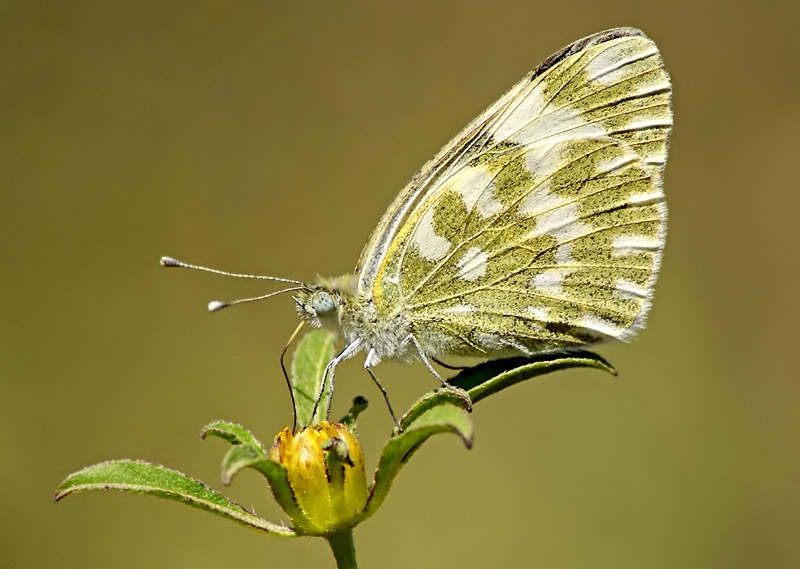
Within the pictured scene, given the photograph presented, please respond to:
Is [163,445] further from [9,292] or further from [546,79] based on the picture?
[546,79]

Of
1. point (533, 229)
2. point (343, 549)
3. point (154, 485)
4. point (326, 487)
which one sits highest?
point (533, 229)

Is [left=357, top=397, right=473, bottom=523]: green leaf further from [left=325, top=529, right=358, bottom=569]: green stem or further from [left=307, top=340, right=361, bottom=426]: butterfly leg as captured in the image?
[left=307, top=340, right=361, bottom=426]: butterfly leg

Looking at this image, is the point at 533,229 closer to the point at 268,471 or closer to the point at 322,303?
the point at 322,303

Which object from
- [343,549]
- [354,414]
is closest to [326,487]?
[343,549]

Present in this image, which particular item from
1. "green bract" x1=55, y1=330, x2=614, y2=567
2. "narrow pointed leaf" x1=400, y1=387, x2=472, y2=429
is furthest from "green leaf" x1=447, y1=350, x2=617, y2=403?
"narrow pointed leaf" x1=400, y1=387, x2=472, y2=429

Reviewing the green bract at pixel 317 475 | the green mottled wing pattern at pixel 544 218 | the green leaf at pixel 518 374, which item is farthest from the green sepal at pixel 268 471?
the green mottled wing pattern at pixel 544 218
